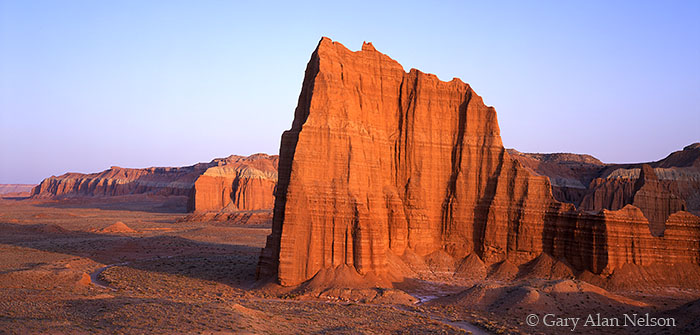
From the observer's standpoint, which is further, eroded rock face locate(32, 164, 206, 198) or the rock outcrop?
eroded rock face locate(32, 164, 206, 198)

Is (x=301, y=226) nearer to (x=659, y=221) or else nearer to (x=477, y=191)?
(x=477, y=191)

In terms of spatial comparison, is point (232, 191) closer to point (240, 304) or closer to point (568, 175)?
point (568, 175)

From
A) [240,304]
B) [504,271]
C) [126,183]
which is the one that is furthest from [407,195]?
[126,183]

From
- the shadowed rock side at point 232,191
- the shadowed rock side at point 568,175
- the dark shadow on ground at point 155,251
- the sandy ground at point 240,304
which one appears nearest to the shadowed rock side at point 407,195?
the sandy ground at point 240,304

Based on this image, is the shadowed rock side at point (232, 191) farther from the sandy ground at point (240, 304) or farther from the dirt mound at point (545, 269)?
the dirt mound at point (545, 269)

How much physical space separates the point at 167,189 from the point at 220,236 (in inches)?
4048

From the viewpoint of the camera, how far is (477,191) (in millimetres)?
35250

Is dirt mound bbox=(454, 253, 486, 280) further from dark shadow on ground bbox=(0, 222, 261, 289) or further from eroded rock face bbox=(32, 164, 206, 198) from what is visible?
eroded rock face bbox=(32, 164, 206, 198)

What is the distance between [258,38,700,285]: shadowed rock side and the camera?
95.2 feet

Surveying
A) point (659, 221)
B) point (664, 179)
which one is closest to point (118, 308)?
point (659, 221)

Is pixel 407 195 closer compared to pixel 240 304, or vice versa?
pixel 240 304

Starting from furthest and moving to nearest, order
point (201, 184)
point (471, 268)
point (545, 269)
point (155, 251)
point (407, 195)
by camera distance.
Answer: point (201, 184) → point (155, 251) → point (407, 195) → point (471, 268) → point (545, 269)

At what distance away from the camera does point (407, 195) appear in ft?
113

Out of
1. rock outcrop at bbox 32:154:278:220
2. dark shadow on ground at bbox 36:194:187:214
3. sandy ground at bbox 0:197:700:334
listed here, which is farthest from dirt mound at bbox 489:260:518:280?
dark shadow on ground at bbox 36:194:187:214
